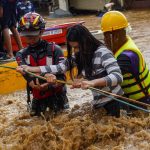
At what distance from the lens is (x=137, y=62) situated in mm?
4789

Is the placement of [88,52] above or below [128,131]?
above

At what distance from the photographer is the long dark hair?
4.47m

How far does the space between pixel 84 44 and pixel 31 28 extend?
2.82ft

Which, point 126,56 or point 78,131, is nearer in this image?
point 78,131

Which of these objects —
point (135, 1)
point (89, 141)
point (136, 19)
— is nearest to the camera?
point (89, 141)

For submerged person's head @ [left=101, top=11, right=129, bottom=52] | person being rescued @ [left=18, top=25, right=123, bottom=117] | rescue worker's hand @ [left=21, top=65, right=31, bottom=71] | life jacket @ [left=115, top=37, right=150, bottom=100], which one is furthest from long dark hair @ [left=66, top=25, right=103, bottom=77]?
rescue worker's hand @ [left=21, top=65, right=31, bottom=71]

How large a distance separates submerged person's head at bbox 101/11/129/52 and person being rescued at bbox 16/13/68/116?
2.21ft

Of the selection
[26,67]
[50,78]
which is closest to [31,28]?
[26,67]

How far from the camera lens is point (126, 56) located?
4750 millimetres

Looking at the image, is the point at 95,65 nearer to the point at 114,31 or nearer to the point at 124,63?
the point at 124,63

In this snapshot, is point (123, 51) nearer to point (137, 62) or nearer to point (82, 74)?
point (137, 62)

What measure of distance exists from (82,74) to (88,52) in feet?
1.19

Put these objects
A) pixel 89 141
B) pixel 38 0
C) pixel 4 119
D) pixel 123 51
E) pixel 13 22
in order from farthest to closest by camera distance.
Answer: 1. pixel 38 0
2. pixel 13 22
3. pixel 4 119
4. pixel 123 51
5. pixel 89 141

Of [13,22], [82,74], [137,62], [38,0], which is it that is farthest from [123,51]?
[38,0]
